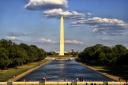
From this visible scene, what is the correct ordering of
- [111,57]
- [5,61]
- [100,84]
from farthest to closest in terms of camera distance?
[111,57] < [5,61] < [100,84]

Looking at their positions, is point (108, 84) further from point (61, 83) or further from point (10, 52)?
point (10, 52)

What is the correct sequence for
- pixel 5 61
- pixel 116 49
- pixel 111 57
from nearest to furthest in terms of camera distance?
pixel 5 61, pixel 111 57, pixel 116 49

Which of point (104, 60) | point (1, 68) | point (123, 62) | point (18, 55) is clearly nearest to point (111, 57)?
point (104, 60)

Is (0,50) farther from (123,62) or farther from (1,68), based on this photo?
(123,62)

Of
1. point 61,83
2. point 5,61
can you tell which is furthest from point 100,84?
point 5,61

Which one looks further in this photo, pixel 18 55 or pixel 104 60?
pixel 104 60

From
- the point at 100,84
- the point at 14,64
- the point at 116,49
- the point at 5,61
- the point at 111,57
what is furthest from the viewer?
the point at 116,49

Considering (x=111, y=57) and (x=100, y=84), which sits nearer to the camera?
(x=100, y=84)

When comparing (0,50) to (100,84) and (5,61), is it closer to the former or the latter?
(5,61)
